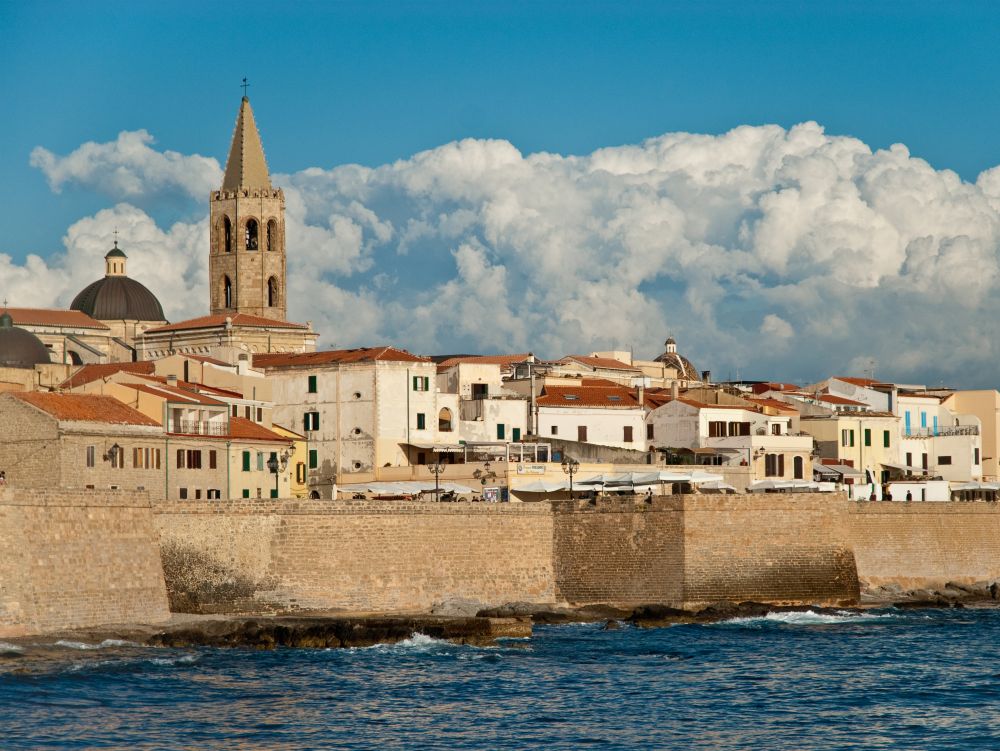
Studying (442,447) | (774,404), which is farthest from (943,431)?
(442,447)

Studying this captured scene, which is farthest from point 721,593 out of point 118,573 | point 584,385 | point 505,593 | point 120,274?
point 120,274

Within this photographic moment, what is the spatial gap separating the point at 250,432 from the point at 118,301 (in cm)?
4618

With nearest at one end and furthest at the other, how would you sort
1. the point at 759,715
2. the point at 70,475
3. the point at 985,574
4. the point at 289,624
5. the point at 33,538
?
the point at 759,715, the point at 33,538, the point at 289,624, the point at 70,475, the point at 985,574

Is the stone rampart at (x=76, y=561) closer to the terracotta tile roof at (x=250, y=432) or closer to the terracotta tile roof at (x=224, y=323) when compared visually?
the terracotta tile roof at (x=250, y=432)

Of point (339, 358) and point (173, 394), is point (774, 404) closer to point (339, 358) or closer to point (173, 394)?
point (339, 358)

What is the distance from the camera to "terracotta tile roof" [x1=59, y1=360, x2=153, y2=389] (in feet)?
237

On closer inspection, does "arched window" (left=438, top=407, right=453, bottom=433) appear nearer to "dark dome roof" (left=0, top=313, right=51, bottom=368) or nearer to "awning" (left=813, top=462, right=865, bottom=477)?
"awning" (left=813, top=462, right=865, bottom=477)

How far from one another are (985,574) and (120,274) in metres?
60.3

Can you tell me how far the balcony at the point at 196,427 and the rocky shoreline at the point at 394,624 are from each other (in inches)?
396

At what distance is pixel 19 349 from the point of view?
78562 millimetres

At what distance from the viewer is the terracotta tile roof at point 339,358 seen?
69750 mm

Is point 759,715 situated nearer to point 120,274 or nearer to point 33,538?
point 33,538

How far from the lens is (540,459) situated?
68562mm

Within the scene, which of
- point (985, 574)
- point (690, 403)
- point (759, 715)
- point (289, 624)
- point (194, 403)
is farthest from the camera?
point (690, 403)
